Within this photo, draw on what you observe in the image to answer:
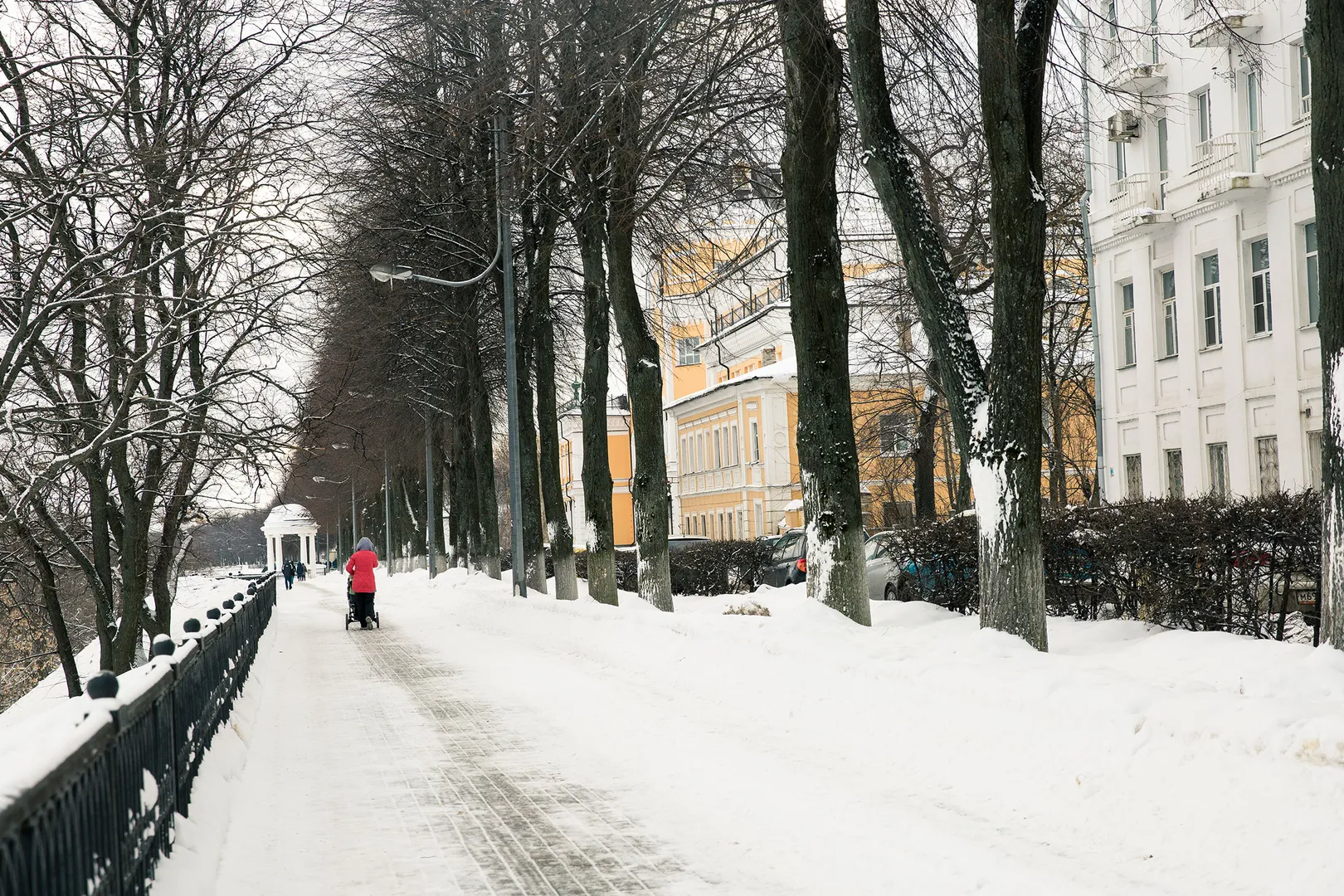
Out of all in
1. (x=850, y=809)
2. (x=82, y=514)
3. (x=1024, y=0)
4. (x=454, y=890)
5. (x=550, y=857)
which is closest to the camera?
(x=454, y=890)

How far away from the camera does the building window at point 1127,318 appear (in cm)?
3584

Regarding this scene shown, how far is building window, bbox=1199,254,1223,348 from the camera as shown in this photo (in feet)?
104

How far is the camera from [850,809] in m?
7.57

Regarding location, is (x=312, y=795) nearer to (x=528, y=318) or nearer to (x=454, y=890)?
(x=454, y=890)

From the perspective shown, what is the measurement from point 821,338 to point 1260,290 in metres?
20.0

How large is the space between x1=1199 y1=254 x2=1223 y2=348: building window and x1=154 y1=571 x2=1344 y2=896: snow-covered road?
832 inches

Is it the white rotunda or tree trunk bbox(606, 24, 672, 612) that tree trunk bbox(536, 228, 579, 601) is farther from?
the white rotunda

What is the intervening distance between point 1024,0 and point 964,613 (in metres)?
6.83

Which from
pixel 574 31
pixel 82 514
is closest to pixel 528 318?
pixel 82 514

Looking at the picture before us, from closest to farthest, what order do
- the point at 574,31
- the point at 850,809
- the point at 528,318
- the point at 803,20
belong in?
the point at 850,809 → the point at 803,20 → the point at 574,31 → the point at 528,318

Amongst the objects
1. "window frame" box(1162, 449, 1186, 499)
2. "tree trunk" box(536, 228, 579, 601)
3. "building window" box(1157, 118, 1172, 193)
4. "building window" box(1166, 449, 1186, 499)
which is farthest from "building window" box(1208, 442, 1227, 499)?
"tree trunk" box(536, 228, 579, 601)

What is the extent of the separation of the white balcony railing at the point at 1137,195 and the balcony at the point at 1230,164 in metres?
2.08

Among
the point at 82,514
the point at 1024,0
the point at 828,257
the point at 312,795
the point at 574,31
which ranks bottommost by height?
the point at 312,795

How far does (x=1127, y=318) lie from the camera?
1422 inches
